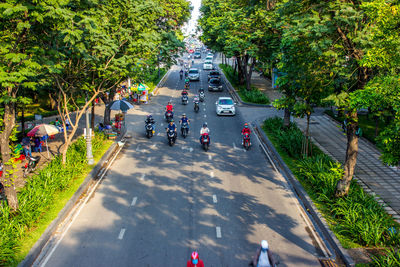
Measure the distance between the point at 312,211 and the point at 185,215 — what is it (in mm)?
4728

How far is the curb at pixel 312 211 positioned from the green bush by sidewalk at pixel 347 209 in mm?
208

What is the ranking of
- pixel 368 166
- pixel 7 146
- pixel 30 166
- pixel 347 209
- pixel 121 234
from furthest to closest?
pixel 368 166, pixel 30 166, pixel 347 209, pixel 7 146, pixel 121 234

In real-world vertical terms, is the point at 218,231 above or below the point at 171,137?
below

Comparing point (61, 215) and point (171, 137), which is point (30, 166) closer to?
point (61, 215)

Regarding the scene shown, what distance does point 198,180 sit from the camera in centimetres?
1553

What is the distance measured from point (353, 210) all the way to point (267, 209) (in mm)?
3055

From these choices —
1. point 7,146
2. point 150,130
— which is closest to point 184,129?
point 150,130

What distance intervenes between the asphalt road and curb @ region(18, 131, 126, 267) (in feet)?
0.91

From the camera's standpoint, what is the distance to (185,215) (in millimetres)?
12227

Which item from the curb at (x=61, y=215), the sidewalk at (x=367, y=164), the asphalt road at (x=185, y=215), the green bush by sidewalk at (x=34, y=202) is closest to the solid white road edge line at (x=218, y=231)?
the asphalt road at (x=185, y=215)

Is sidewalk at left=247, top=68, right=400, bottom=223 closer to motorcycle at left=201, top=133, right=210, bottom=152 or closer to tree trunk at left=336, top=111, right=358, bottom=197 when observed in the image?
tree trunk at left=336, top=111, right=358, bottom=197

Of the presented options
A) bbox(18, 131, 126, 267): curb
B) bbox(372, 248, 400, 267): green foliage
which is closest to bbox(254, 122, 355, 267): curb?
bbox(372, 248, 400, 267): green foliage

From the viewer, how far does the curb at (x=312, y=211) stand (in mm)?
9739

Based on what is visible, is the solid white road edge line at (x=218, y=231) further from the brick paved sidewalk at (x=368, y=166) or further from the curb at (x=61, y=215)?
the brick paved sidewalk at (x=368, y=166)
